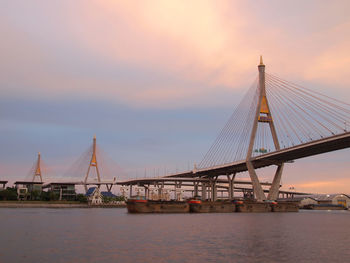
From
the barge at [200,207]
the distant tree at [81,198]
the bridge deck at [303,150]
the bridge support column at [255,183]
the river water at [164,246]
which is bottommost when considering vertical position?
the river water at [164,246]

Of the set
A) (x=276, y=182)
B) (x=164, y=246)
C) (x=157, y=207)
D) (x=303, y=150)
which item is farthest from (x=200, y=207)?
(x=164, y=246)

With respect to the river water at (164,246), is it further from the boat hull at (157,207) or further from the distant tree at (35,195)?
the distant tree at (35,195)

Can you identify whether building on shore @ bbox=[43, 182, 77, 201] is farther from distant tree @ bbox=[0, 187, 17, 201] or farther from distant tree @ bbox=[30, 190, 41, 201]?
distant tree @ bbox=[0, 187, 17, 201]

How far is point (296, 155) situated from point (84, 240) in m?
59.7

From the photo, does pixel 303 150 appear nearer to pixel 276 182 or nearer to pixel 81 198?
pixel 276 182

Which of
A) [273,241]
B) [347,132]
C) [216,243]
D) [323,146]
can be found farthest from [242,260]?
[323,146]

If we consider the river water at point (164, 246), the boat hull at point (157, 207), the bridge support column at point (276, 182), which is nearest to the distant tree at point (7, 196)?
the boat hull at point (157, 207)

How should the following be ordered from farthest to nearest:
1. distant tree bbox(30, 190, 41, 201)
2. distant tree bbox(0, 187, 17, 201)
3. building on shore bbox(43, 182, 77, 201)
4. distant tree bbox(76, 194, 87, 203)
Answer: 1. building on shore bbox(43, 182, 77, 201)
2. distant tree bbox(76, 194, 87, 203)
3. distant tree bbox(30, 190, 41, 201)
4. distant tree bbox(0, 187, 17, 201)

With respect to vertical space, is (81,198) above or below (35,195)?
below

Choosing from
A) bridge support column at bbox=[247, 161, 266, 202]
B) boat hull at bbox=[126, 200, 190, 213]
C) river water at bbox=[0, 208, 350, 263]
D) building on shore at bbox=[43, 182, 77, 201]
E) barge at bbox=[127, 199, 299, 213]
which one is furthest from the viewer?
building on shore at bbox=[43, 182, 77, 201]

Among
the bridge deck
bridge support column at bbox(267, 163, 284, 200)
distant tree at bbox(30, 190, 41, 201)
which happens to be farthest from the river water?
distant tree at bbox(30, 190, 41, 201)

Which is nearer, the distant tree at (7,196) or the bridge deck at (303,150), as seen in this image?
A: the bridge deck at (303,150)

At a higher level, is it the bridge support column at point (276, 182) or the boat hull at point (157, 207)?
the bridge support column at point (276, 182)

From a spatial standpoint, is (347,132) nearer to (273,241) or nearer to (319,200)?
(273,241)
